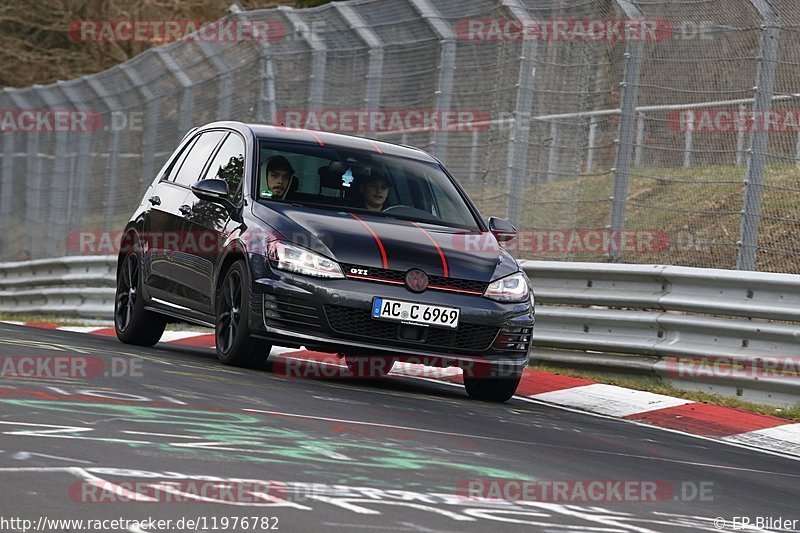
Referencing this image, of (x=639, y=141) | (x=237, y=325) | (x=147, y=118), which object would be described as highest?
(x=147, y=118)

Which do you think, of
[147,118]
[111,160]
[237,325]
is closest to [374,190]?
[237,325]

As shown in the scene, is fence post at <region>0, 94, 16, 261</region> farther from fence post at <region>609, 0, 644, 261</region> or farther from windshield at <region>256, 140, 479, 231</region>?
windshield at <region>256, 140, 479, 231</region>

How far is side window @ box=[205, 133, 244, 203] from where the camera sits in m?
10.7

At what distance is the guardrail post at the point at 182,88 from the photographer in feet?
63.4

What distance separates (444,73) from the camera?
14.8 m

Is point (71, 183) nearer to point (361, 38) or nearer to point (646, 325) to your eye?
point (361, 38)

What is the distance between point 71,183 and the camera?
2412 cm

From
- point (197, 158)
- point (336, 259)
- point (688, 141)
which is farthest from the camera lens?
point (688, 141)

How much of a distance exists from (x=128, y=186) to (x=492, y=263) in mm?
12527

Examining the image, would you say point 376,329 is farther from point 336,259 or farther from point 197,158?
point 197,158

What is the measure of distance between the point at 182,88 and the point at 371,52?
4231 millimetres

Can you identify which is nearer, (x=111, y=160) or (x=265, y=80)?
→ (x=265, y=80)

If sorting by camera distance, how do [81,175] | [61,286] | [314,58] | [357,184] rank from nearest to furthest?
[357,184] → [314,58] → [61,286] → [81,175]

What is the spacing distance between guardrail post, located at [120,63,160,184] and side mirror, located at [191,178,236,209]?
395 inches
